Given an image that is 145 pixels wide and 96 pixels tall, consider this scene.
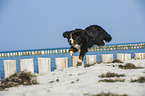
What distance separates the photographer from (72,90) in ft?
15.0

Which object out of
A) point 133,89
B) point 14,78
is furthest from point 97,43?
point 133,89

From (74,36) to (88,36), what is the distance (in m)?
0.85

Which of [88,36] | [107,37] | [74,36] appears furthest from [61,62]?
[107,37]

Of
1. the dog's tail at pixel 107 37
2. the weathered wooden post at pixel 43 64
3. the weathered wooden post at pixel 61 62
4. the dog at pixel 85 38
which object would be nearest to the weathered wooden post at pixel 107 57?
the dog at pixel 85 38

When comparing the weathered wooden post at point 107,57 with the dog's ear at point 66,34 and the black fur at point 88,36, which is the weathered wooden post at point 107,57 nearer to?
the black fur at point 88,36

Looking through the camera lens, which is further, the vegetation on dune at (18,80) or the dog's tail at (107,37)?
the dog's tail at (107,37)

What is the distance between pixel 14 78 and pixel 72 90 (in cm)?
292

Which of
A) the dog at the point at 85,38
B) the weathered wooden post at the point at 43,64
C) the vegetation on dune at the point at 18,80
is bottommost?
the vegetation on dune at the point at 18,80

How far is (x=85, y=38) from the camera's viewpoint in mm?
9125

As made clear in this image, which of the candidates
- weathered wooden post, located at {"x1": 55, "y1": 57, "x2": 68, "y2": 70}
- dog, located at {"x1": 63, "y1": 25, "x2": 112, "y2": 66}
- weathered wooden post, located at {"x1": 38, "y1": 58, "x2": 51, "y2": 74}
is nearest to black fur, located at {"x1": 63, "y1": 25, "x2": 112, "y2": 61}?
dog, located at {"x1": 63, "y1": 25, "x2": 112, "y2": 66}

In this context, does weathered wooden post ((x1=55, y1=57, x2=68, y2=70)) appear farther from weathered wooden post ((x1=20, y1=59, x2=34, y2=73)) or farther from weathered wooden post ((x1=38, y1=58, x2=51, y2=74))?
weathered wooden post ((x1=20, y1=59, x2=34, y2=73))

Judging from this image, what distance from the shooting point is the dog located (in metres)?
8.83

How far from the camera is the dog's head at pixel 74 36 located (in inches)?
344

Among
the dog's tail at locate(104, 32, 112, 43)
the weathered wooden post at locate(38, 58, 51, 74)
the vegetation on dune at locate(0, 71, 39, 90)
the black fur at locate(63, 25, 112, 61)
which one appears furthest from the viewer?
the dog's tail at locate(104, 32, 112, 43)
